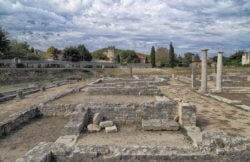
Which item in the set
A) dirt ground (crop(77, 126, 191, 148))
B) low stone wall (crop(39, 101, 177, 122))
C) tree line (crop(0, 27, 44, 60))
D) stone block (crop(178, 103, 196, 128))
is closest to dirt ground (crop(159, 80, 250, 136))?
stone block (crop(178, 103, 196, 128))

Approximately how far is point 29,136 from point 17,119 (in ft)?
4.66

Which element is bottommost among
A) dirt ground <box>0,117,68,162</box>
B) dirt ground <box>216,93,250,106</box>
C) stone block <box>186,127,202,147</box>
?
dirt ground <box>0,117,68,162</box>

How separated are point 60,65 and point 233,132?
52.4 metres

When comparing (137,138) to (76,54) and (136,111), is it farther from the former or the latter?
(76,54)

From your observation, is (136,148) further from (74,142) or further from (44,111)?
(44,111)

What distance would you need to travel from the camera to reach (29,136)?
5.63 metres

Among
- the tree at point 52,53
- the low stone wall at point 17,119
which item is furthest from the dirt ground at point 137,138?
the tree at point 52,53

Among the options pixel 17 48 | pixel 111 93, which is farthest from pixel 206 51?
pixel 17 48

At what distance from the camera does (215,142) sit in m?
3.80

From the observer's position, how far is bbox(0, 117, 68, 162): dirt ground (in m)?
4.50

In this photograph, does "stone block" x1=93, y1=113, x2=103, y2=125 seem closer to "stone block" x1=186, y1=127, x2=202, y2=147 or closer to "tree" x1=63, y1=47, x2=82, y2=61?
"stone block" x1=186, y1=127, x2=202, y2=147

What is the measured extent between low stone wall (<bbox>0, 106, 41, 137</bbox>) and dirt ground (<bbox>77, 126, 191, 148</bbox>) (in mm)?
2894

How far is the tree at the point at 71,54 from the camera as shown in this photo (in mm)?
57688

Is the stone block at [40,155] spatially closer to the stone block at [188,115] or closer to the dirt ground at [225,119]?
the stone block at [188,115]
